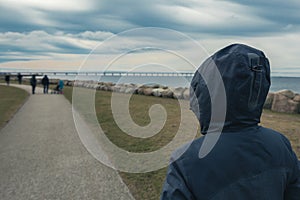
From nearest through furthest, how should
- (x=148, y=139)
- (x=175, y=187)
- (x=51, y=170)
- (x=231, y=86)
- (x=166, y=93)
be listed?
(x=175, y=187)
(x=231, y=86)
(x=51, y=170)
(x=148, y=139)
(x=166, y=93)

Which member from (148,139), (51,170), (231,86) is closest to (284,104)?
(148,139)

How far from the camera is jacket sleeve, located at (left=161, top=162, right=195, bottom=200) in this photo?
160cm

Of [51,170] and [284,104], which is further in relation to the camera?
[284,104]

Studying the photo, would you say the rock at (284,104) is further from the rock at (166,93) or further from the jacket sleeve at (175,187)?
the jacket sleeve at (175,187)

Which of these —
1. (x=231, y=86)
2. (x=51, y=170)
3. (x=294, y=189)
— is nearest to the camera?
(x=231, y=86)

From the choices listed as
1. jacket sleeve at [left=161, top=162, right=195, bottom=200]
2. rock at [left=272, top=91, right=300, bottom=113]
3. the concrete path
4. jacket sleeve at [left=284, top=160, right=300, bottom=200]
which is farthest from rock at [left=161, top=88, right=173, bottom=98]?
jacket sleeve at [left=161, top=162, right=195, bottom=200]

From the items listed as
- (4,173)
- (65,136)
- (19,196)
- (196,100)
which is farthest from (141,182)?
(65,136)

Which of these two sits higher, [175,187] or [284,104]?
[175,187]

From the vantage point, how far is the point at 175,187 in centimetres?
161

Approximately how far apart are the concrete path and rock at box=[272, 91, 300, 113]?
10.7m

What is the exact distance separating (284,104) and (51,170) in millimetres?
13004

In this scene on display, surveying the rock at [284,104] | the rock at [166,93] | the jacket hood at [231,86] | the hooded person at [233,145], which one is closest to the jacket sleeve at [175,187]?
the hooded person at [233,145]

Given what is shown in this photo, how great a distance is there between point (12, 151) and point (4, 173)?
1.91m

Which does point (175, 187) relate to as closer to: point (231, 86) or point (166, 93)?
point (231, 86)
